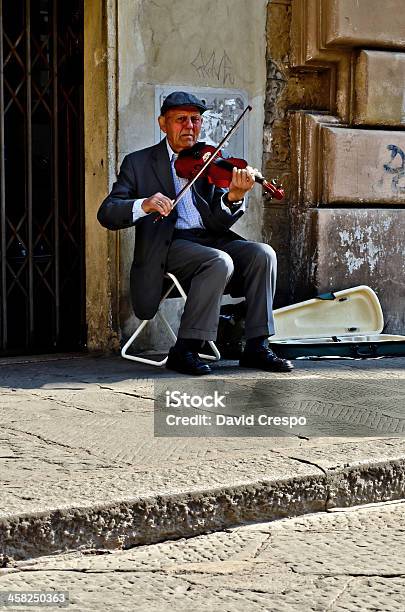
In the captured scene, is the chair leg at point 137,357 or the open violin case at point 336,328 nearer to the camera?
the chair leg at point 137,357

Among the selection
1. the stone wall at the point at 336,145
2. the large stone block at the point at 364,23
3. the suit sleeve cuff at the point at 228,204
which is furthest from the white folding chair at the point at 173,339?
the large stone block at the point at 364,23

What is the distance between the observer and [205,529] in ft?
11.0

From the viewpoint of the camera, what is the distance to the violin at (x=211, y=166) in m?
5.60

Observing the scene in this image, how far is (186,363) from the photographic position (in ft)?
18.1

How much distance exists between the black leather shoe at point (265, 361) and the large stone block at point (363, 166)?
145 cm

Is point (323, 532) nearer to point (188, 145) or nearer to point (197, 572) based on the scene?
point (197, 572)

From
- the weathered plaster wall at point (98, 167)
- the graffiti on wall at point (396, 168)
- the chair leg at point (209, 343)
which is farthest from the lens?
the graffiti on wall at point (396, 168)

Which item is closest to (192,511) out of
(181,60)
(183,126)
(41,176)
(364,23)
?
(183,126)

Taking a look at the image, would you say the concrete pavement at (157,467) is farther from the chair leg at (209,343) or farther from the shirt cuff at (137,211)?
the shirt cuff at (137,211)

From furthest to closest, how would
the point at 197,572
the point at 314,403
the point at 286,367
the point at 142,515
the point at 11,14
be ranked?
the point at 11,14 → the point at 286,367 → the point at 314,403 → the point at 142,515 → the point at 197,572

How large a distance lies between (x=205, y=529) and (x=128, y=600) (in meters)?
0.66

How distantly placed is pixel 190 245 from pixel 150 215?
0.26 meters

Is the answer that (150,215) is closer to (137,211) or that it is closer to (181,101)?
(137,211)

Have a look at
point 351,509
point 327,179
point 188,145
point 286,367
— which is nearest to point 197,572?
point 351,509
